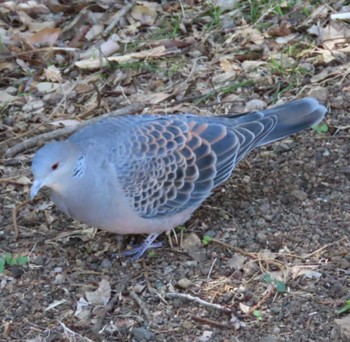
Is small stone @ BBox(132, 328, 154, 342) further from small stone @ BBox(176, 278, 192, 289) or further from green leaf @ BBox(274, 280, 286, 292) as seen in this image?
green leaf @ BBox(274, 280, 286, 292)

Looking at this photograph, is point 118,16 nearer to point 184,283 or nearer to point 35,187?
point 35,187

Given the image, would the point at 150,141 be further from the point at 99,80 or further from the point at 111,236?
the point at 99,80

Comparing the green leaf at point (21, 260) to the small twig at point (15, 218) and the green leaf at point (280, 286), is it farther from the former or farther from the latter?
the green leaf at point (280, 286)

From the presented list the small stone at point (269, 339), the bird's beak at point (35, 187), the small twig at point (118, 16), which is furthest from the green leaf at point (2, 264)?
the small twig at point (118, 16)

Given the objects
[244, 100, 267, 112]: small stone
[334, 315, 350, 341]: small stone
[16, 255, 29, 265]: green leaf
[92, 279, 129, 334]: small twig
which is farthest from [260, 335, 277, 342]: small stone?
[244, 100, 267, 112]: small stone

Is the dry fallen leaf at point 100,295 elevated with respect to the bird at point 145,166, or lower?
lower

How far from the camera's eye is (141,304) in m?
3.79

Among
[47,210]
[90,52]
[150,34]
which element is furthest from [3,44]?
[47,210]

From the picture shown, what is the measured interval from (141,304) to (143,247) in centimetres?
45

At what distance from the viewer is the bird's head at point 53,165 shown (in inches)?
148

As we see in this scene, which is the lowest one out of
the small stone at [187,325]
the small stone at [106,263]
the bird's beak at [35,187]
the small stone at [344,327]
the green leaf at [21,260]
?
the small stone at [106,263]

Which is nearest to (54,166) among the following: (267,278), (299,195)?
(267,278)

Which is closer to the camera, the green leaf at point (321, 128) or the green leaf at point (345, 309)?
the green leaf at point (345, 309)

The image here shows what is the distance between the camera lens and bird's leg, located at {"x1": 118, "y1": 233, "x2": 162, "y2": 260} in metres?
4.16
